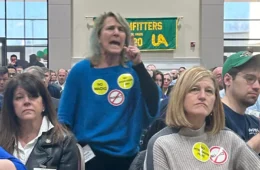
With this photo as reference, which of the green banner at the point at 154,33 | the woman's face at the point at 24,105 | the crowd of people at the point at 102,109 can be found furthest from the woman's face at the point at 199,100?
the green banner at the point at 154,33

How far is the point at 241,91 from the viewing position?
3.04m

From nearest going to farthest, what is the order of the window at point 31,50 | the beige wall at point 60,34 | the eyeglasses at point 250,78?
the eyeglasses at point 250,78, the beige wall at point 60,34, the window at point 31,50

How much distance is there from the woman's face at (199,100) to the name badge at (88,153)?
850 mm

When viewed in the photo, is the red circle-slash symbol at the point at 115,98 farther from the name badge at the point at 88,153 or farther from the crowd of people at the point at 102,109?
the name badge at the point at 88,153

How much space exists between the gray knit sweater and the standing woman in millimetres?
627

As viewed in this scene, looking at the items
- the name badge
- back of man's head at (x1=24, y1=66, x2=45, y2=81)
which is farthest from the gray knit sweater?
back of man's head at (x1=24, y1=66, x2=45, y2=81)

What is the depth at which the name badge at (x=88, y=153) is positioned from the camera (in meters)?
3.21

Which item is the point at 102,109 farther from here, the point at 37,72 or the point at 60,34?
the point at 60,34

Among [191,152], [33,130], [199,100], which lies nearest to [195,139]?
[191,152]

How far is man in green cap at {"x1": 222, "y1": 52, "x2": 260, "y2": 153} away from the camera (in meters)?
3.02

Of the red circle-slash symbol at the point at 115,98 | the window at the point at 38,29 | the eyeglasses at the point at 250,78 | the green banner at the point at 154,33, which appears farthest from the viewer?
the window at the point at 38,29

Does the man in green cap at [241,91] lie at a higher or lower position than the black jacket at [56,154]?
higher

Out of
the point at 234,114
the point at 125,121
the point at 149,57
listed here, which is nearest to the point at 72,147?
the point at 125,121

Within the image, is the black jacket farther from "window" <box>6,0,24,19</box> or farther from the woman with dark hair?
"window" <box>6,0,24,19</box>
